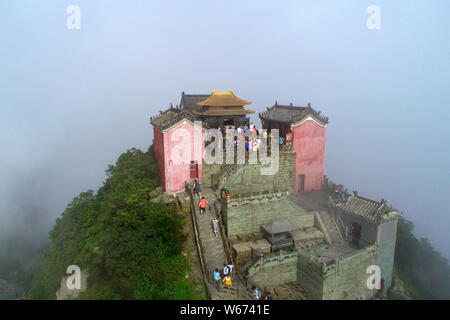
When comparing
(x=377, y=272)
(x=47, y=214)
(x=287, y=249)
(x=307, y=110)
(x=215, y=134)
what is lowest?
(x=47, y=214)

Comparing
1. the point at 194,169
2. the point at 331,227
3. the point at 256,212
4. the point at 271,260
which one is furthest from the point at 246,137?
the point at 271,260

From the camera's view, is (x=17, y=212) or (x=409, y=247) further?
(x=17, y=212)

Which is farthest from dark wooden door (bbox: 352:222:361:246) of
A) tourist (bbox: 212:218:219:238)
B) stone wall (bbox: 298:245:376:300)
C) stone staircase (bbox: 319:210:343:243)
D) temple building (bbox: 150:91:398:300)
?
tourist (bbox: 212:218:219:238)

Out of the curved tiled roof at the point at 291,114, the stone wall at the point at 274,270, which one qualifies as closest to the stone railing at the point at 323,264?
the stone wall at the point at 274,270

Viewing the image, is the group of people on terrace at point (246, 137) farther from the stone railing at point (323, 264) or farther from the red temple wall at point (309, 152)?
the stone railing at point (323, 264)

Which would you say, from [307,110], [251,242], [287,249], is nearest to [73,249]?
[251,242]

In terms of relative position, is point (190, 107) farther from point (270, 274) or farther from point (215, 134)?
point (270, 274)

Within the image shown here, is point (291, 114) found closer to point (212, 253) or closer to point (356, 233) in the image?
point (356, 233)
